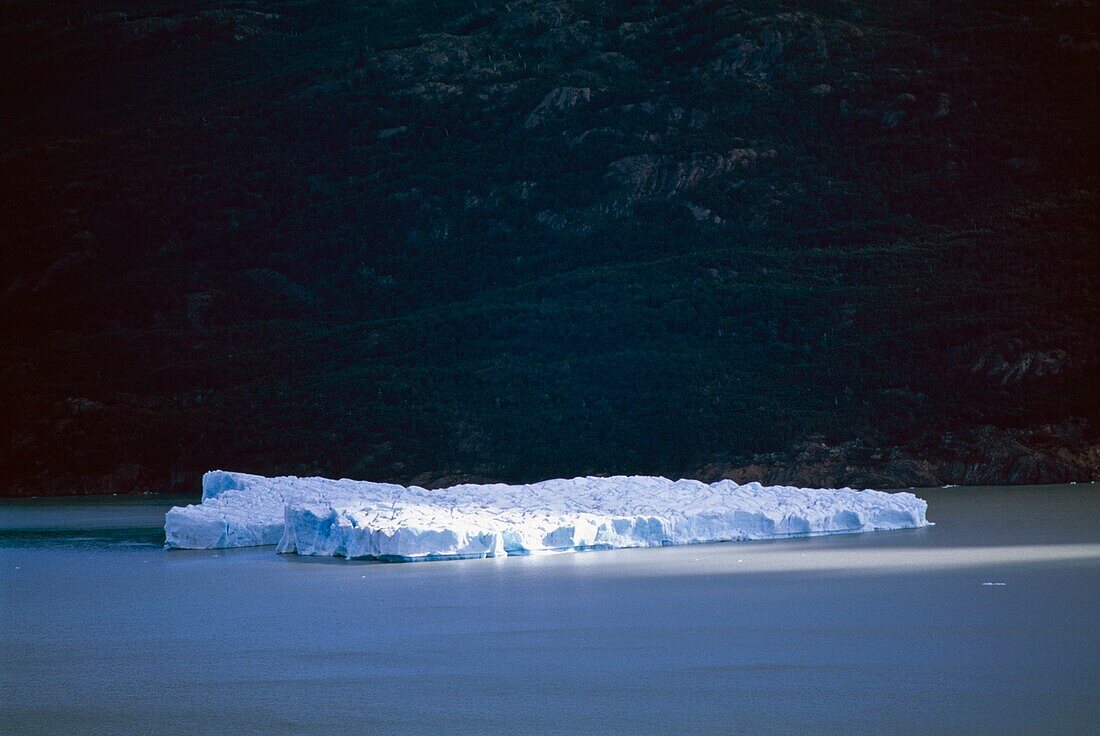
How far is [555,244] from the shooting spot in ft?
380

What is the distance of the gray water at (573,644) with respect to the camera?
48.2 feet

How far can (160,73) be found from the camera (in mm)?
151250

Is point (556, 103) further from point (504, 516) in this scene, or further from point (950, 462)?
point (504, 516)

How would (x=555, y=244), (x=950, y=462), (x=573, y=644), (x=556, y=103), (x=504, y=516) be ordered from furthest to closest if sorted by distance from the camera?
(x=556, y=103), (x=555, y=244), (x=950, y=462), (x=504, y=516), (x=573, y=644)

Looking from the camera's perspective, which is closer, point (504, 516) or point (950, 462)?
point (504, 516)

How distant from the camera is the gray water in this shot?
1470 centimetres

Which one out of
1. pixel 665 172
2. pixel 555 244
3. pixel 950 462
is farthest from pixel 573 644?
pixel 665 172

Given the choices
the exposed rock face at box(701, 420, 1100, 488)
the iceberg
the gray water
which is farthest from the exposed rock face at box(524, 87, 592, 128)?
the gray water

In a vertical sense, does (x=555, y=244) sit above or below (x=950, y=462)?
above

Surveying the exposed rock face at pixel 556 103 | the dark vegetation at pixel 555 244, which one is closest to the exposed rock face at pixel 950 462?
the dark vegetation at pixel 555 244

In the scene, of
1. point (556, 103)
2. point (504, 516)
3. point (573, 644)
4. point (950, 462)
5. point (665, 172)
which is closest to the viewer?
point (573, 644)

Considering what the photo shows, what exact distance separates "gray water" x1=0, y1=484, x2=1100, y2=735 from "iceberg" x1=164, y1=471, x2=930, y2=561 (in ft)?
2.98

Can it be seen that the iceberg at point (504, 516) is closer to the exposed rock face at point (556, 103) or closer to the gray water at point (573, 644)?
the gray water at point (573, 644)

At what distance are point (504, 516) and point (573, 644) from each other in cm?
1347
